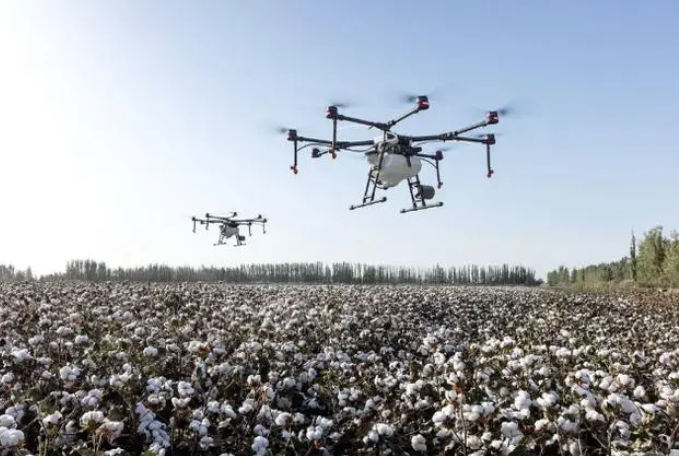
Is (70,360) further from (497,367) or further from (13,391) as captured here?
(497,367)

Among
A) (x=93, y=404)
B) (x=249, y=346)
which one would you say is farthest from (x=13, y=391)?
(x=249, y=346)

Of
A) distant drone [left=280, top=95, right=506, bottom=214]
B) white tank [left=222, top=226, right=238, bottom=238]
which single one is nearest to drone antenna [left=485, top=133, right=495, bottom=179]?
distant drone [left=280, top=95, right=506, bottom=214]

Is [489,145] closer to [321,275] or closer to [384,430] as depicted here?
[384,430]

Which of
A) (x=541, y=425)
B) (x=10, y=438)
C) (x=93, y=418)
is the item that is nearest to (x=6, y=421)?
(x=10, y=438)

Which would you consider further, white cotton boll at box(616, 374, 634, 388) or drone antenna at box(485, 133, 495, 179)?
drone antenna at box(485, 133, 495, 179)

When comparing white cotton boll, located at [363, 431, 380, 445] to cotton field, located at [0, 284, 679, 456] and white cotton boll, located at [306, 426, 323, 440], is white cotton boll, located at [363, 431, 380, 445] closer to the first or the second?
cotton field, located at [0, 284, 679, 456]

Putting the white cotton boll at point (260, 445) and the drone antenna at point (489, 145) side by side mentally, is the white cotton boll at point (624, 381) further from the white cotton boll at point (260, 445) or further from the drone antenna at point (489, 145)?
the drone antenna at point (489, 145)

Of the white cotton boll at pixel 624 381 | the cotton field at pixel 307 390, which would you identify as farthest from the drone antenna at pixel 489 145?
the white cotton boll at pixel 624 381
